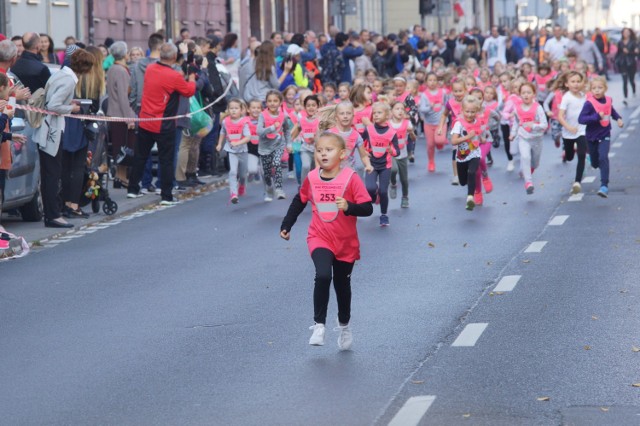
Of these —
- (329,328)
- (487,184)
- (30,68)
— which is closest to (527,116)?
(487,184)

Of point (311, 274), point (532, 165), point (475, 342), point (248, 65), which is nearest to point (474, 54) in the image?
point (248, 65)

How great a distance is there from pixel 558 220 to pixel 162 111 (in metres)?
5.65

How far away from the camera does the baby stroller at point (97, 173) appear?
58.0ft

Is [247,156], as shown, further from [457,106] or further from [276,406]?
[276,406]

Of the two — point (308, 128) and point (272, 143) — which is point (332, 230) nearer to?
point (272, 143)

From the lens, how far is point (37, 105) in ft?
53.9

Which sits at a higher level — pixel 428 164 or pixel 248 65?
pixel 248 65

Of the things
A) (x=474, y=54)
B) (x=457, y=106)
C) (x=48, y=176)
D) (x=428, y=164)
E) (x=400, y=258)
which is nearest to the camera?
(x=400, y=258)

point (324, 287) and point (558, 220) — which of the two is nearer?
point (324, 287)

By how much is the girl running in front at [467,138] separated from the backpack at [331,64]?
13.9 meters

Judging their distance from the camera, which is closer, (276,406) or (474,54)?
(276,406)

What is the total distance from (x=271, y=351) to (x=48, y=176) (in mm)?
7831

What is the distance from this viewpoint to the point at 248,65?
25.5 m

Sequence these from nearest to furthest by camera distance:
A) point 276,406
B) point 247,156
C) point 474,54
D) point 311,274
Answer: point 276,406
point 311,274
point 247,156
point 474,54
